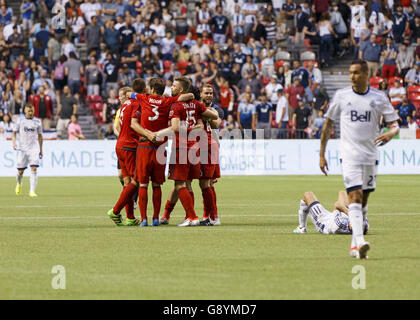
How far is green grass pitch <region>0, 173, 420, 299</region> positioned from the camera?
28.5 feet

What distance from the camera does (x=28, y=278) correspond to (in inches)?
374

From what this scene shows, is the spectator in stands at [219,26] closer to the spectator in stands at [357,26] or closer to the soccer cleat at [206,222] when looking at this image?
the spectator in stands at [357,26]

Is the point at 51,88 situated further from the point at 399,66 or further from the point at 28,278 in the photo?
the point at 28,278

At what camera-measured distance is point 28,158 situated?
25625mm

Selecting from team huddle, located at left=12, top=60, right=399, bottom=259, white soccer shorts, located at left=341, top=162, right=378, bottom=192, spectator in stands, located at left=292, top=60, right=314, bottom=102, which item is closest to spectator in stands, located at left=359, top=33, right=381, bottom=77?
spectator in stands, located at left=292, top=60, right=314, bottom=102

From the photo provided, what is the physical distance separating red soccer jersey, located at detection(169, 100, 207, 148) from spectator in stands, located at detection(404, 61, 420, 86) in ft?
76.3

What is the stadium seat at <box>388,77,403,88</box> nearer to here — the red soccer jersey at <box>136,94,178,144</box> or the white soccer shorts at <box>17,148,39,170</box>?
the white soccer shorts at <box>17,148,39,170</box>

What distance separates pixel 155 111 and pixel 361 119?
4817 millimetres

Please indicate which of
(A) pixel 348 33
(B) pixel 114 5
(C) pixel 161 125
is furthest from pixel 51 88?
(C) pixel 161 125

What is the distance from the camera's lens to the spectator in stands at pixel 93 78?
37.0 meters

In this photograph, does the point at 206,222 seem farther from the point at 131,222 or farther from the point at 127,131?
the point at 127,131

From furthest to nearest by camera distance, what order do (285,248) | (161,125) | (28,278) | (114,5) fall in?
(114,5), (161,125), (285,248), (28,278)

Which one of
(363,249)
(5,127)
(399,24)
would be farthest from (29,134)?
(399,24)
